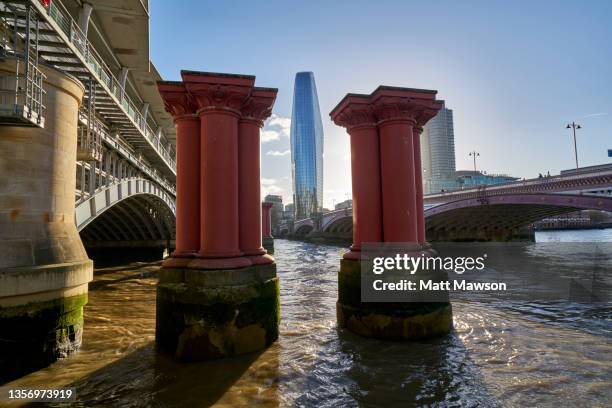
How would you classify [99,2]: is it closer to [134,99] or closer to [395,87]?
[134,99]

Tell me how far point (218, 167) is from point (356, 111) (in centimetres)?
317

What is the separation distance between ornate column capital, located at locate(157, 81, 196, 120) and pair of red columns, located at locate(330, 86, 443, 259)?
316cm

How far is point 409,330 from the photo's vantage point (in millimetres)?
6539

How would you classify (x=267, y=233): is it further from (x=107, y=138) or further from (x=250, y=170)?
(x=250, y=170)

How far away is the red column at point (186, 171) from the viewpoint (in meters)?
6.40

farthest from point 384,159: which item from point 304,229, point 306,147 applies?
point 306,147

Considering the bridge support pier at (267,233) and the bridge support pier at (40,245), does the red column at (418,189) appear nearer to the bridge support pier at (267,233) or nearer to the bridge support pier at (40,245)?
the bridge support pier at (40,245)

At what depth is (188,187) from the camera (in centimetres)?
645

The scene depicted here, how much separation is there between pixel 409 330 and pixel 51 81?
813 centimetres

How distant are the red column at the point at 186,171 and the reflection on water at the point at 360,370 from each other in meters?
2.06

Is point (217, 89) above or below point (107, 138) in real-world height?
below

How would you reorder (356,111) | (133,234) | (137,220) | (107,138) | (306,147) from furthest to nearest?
1. (306,147)
2. (133,234)
3. (137,220)
4. (107,138)
5. (356,111)

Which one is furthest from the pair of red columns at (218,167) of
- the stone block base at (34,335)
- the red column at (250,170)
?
the stone block base at (34,335)

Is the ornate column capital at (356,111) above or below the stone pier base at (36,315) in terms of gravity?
above
